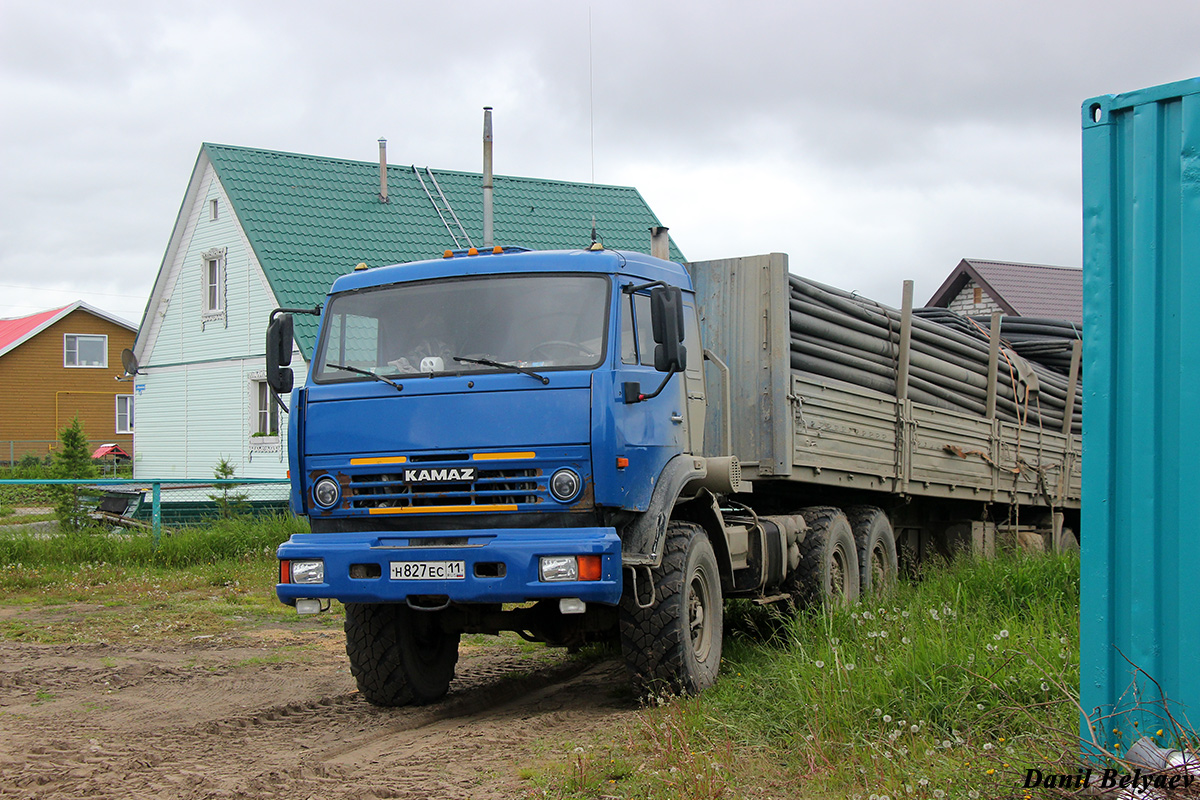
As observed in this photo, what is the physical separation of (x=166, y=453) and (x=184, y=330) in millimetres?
2608

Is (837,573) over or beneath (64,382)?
beneath

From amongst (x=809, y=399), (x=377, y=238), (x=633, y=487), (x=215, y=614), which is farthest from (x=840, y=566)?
(x=377, y=238)

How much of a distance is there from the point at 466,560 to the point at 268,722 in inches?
65.8

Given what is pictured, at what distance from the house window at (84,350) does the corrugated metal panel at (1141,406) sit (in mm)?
43660

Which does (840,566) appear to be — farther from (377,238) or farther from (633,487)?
(377,238)

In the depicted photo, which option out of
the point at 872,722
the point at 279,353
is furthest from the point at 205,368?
the point at 872,722

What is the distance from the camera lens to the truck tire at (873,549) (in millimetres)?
10242

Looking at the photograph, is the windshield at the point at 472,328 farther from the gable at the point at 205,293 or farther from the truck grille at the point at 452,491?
the gable at the point at 205,293

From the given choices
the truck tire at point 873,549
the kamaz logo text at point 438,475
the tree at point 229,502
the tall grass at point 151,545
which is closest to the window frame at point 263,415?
the tree at point 229,502

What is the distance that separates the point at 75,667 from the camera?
28.6ft

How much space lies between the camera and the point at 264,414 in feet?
74.0

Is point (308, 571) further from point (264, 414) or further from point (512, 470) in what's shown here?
point (264, 414)

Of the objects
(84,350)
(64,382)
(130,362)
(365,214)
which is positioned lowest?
(130,362)

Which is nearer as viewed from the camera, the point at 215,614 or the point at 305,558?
the point at 305,558
